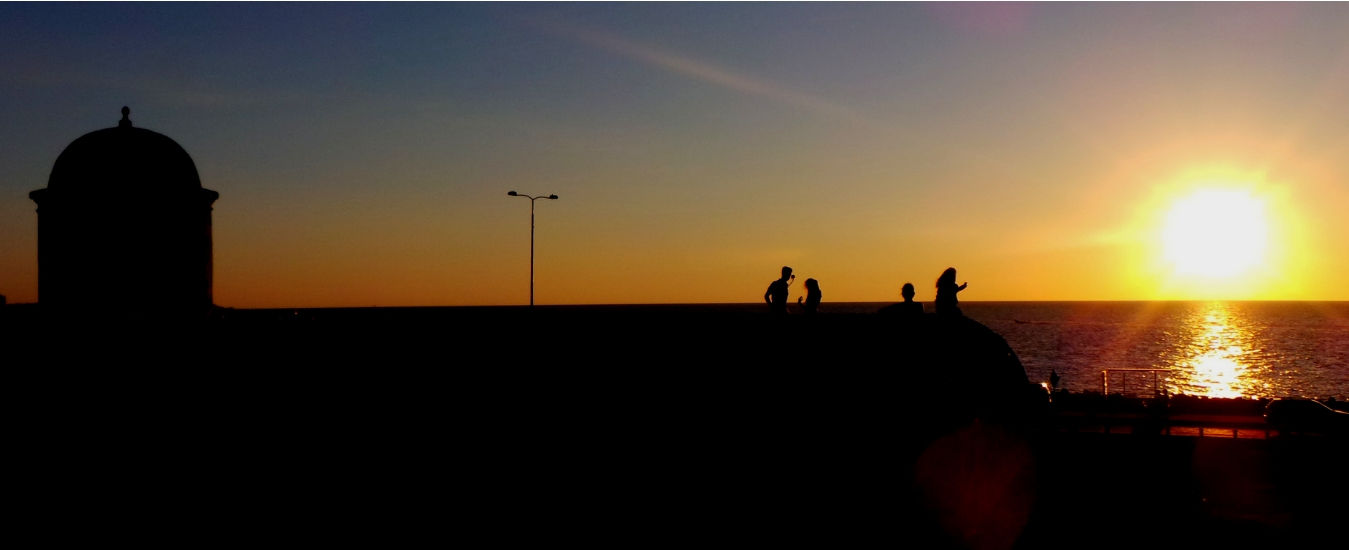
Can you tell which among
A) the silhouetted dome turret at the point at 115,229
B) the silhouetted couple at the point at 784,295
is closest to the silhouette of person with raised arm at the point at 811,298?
the silhouetted couple at the point at 784,295

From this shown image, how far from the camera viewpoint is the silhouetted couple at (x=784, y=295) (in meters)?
17.3

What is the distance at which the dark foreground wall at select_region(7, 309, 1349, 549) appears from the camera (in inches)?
563

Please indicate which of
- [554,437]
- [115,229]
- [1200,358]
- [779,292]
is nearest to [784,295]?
[779,292]

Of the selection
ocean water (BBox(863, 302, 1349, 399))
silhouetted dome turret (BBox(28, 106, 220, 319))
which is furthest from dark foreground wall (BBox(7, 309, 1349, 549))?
ocean water (BBox(863, 302, 1349, 399))

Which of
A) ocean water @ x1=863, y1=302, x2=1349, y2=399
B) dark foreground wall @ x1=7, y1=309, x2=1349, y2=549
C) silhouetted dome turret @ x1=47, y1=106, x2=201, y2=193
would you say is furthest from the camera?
ocean water @ x1=863, y1=302, x2=1349, y2=399

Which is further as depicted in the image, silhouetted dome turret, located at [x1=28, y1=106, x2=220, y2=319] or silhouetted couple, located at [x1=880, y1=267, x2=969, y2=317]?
silhouetted dome turret, located at [x1=28, y1=106, x2=220, y2=319]

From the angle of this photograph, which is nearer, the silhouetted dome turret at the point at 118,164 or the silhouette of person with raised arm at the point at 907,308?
the silhouette of person with raised arm at the point at 907,308

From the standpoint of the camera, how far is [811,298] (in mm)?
17359

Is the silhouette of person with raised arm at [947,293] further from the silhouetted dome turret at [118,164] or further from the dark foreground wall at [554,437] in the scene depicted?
the silhouetted dome turret at [118,164]

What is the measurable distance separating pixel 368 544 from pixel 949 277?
30.5ft

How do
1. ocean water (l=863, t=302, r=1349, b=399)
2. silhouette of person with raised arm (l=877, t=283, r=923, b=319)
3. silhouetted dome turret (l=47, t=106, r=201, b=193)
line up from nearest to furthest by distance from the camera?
silhouette of person with raised arm (l=877, t=283, r=923, b=319)
silhouetted dome turret (l=47, t=106, r=201, b=193)
ocean water (l=863, t=302, r=1349, b=399)

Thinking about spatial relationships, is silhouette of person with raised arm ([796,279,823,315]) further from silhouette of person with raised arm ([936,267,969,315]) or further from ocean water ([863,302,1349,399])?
ocean water ([863,302,1349,399])

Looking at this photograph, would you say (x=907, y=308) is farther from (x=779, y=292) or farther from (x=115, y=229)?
(x=115, y=229)

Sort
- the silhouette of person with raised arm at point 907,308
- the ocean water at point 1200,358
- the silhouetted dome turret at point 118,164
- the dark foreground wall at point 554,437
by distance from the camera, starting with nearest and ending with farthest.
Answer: the dark foreground wall at point 554,437
the silhouette of person with raised arm at point 907,308
the silhouetted dome turret at point 118,164
the ocean water at point 1200,358
